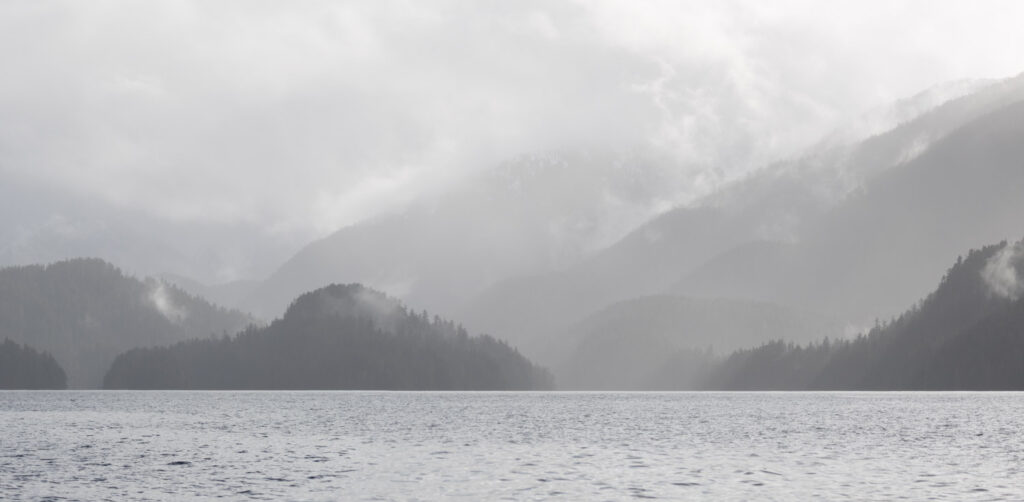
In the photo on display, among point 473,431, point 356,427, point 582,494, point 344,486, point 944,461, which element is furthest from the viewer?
point 356,427

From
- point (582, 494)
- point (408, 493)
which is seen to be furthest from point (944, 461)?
point (408, 493)

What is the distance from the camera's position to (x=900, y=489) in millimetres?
93062

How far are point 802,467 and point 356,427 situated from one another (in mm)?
A: 102816

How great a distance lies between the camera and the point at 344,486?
3878 inches

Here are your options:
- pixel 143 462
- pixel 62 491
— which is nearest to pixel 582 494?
pixel 62 491

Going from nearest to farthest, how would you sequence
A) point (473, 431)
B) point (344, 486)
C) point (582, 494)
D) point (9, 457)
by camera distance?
1. point (582, 494)
2. point (344, 486)
3. point (9, 457)
4. point (473, 431)

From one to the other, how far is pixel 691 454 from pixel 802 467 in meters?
20.3

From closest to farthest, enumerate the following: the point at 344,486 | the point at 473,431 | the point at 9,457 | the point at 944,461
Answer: the point at 344,486, the point at 944,461, the point at 9,457, the point at 473,431

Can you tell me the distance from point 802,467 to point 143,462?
67.6 m

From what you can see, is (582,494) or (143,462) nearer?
(582,494)

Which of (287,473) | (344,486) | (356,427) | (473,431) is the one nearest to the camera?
(344,486)

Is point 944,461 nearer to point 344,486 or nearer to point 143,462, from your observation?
point 344,486

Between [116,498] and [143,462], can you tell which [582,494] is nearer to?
[116,498]

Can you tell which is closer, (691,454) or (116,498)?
(116,498)
